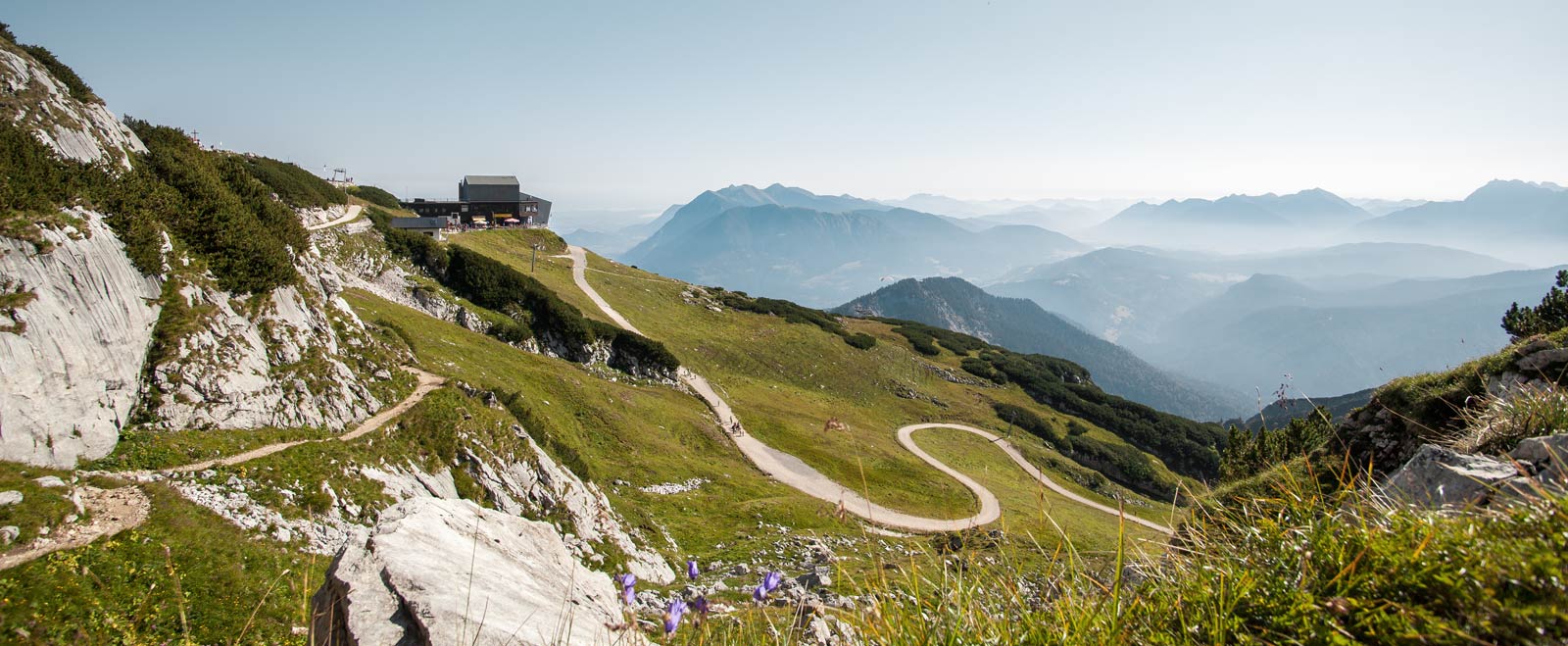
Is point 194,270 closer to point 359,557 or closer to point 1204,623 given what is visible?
A: point 359,557

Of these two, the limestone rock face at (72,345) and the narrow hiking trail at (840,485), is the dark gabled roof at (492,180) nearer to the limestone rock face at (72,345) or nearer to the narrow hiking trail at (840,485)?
the narrow hiking trail at (840,485)

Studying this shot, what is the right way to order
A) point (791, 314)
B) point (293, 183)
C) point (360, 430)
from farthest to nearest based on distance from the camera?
1. point (791, 314)
2. point (293, 183)
3. point (360, 430)

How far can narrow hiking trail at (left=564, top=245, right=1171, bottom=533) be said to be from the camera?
36781 mm

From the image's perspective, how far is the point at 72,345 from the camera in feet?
51.3

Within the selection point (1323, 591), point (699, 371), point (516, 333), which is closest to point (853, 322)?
point (699, 371)

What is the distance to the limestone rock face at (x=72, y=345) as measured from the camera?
45.8ft

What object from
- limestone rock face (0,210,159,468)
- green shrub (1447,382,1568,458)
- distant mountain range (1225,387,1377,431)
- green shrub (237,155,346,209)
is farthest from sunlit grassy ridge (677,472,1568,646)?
green shrub (237,155,346,209)

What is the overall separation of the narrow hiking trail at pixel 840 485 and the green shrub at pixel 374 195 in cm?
3506

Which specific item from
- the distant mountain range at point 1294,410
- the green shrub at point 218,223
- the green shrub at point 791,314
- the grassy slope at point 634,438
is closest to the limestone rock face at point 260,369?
the green shrub at point 218,223

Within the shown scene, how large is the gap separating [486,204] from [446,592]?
105195mm

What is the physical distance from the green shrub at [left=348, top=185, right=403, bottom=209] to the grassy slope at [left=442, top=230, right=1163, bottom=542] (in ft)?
50.3

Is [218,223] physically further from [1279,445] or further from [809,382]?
[809,382]

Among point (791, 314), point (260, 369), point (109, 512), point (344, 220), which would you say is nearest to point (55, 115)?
point (260, 369)

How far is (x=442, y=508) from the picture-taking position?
8.06 metres
